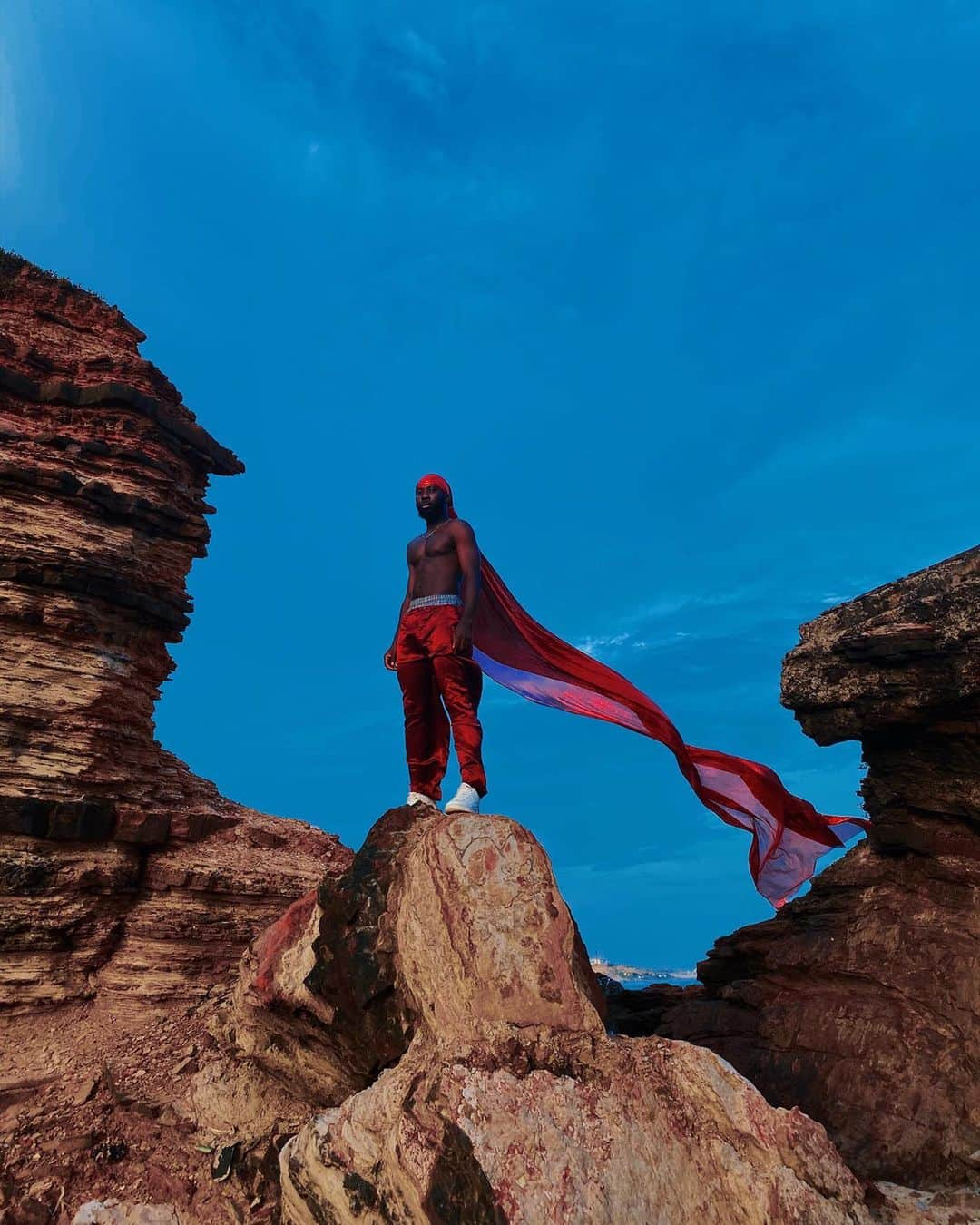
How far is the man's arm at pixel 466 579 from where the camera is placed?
309 inches

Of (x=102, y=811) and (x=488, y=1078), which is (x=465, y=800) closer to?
(x=488, y=1078)

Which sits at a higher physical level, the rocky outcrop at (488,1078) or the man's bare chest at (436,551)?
the man's bare chest at (436,551)

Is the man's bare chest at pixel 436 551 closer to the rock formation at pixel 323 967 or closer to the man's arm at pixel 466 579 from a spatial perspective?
the man's arm at pixel 466 579

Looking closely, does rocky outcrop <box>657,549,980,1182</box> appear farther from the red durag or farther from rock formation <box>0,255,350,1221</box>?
rock formation <box>0,255,350,1221</box>

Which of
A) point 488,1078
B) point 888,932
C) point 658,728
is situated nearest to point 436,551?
point 658,728

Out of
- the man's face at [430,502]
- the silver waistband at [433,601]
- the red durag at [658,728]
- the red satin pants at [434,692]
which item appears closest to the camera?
the red satin pants at [434,692]

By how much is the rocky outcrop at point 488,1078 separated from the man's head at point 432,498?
3532mm

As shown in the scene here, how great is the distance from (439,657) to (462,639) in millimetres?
277

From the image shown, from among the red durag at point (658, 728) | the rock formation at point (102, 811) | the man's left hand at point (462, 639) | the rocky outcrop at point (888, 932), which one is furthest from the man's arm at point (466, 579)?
the rocky outcrop at point (888, 932)

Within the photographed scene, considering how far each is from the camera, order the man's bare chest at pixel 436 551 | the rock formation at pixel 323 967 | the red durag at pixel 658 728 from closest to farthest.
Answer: the rock formation at pixel 323 967 < the man's bare chest at pixel 436 551 < the red durag at pixel 658 728

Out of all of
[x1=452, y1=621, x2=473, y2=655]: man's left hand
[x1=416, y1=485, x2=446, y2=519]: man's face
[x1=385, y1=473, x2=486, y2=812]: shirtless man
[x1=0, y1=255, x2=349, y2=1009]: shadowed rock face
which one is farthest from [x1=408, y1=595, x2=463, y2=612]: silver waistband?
[x1=0, y1=255, x2=349, y2=1009]: shadowed rock face

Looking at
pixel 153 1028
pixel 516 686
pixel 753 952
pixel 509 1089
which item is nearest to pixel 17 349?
pixel 516 686

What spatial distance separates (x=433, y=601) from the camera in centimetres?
813

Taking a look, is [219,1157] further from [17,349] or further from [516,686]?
[17,349]
